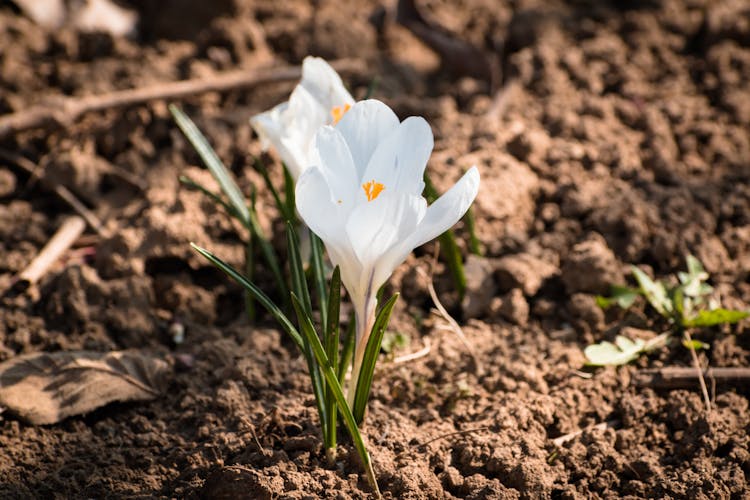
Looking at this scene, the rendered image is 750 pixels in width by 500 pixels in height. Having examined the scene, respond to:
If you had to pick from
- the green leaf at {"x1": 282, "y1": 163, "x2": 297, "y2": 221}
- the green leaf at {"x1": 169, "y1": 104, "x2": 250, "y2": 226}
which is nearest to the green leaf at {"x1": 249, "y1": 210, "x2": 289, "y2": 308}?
the green leaf at {"x1": 169, "y1": 104, "x2": 250, "y2": 226}

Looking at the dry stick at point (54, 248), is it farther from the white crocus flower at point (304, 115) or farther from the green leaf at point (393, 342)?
the green leaf at point (393, 342)

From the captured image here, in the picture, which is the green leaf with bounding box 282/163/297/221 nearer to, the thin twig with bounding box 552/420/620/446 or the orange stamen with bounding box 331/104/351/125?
the orange stamen with bounding box 331/104/351/125

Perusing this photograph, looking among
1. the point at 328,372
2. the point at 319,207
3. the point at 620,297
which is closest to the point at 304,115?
the point at 319,207

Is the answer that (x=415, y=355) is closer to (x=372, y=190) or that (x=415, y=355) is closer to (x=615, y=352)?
(x=615, y=352)

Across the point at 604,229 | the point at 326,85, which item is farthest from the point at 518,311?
the point at 326,85

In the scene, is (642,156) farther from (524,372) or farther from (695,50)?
(524,372)
